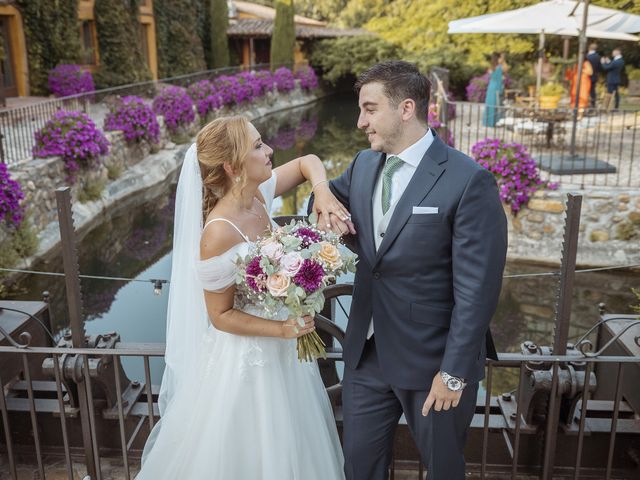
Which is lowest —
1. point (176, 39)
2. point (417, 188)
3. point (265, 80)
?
point (417, 188)

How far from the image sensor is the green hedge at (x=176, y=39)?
26.8 metres

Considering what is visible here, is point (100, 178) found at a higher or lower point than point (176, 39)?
→ lower

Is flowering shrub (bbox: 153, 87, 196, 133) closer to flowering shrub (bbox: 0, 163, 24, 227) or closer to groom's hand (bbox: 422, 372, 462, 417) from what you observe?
flowering shrub (bbox: 0, 163, 24, 227)

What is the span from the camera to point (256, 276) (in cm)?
230

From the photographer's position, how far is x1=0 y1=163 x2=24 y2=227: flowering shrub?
7.85m

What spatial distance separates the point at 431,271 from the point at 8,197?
7121mm

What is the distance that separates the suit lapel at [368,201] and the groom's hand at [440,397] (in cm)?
52

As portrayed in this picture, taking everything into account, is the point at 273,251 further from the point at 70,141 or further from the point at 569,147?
the point at 569,147

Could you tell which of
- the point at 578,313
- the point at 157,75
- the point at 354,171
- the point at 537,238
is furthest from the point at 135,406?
the point at 157,75

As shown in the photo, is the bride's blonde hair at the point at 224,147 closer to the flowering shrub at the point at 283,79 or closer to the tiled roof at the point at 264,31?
the flowering shrub at the point at 283,79

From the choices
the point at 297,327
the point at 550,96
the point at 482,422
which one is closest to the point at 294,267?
the point at 297,327

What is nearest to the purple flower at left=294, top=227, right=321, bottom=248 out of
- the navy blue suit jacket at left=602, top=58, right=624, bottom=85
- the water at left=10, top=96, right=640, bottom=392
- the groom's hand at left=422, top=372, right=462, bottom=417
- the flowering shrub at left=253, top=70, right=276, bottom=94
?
the groom's hand at left=422, top=372, right=462, bottom=417

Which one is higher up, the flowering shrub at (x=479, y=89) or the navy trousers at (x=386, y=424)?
the flowering shrub at (x=479, y=89)

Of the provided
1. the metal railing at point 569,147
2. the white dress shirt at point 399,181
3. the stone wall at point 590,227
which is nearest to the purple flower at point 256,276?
the white dress shirt at point 399,181
